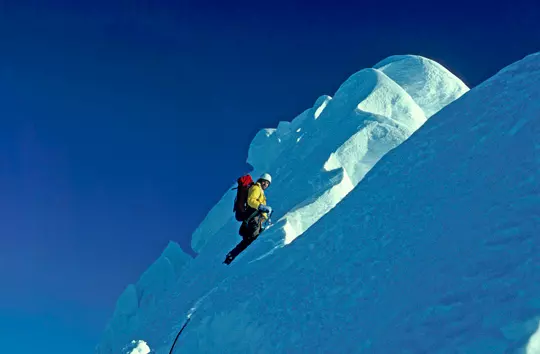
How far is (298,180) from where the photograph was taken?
18.5 m

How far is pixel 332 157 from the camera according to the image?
18875 millimetres

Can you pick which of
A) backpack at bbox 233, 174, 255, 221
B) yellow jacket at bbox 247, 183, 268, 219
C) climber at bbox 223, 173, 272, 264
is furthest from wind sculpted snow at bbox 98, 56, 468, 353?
backpack at bbox 233, 174, 255, 221

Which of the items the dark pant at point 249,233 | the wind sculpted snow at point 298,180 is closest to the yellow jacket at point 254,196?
the dark pant at point 249,233

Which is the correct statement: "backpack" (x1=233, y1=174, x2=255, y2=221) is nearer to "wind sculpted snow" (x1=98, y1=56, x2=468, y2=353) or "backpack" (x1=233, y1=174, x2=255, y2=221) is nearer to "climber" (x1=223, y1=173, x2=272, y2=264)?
"climber" (x1=223, y1=173, x2=272, y2=264)

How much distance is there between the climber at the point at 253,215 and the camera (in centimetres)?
1271

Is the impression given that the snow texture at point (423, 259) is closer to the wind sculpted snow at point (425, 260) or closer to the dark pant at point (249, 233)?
the wind sculpted snow at point (425, 260)

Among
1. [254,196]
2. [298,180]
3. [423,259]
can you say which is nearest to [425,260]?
[423,259]

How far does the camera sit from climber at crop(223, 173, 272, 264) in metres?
12.7

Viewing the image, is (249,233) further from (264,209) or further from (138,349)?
(138,349)

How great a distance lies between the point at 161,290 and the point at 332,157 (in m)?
9.29

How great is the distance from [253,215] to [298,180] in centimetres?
586

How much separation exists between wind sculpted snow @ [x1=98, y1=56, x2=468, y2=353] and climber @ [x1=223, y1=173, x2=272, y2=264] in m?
0.64

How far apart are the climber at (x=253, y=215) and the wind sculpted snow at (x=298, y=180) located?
0.64 metres

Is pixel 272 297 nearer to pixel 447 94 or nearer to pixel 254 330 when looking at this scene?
pixel 254 330
